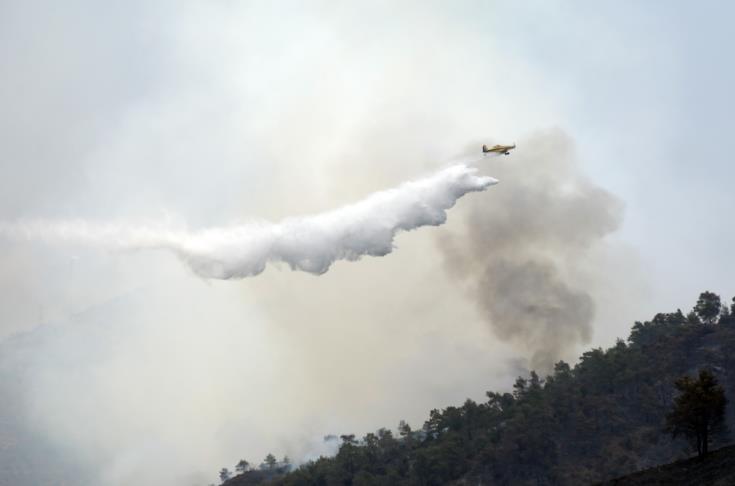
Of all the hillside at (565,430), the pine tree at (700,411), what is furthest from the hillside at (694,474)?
the hillside at (565,430)

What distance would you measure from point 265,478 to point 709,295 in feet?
373

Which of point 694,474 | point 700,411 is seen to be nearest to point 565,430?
point 700,411

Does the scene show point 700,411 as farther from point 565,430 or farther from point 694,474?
point 565,430

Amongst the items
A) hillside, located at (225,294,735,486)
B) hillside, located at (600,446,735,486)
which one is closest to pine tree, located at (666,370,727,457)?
hillside, located at (600,446,735,486)

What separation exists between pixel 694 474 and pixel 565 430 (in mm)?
72995

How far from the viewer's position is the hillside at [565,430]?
474 ft

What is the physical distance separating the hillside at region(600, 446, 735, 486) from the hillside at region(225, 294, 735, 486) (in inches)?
1902

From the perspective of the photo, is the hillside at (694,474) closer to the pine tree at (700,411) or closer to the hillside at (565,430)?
the pine tree at (700,411)

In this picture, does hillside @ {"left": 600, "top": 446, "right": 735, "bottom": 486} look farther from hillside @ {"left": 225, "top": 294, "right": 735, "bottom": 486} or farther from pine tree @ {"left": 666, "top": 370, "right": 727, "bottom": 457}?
hillside @ {"left": 225, "top": 294, "right": 735, "bottom": 486}

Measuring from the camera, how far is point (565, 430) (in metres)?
154

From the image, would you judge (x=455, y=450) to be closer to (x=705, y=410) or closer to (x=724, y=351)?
(x=724, y=351)

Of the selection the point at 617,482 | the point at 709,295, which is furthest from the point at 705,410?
the point at 709,295

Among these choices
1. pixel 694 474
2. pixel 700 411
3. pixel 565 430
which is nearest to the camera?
pixel 694 474

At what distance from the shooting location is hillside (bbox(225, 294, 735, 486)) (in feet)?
474
